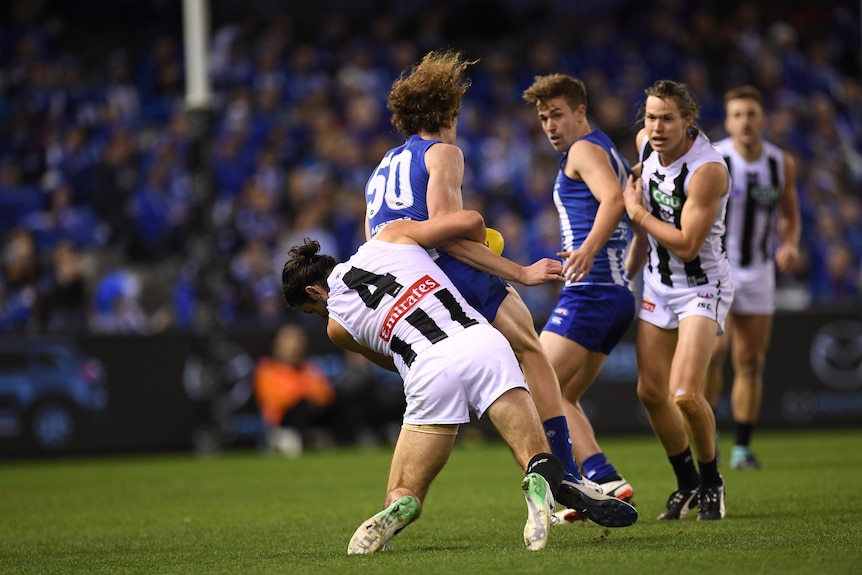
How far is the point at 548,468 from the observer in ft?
17.0

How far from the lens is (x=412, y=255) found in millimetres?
5523

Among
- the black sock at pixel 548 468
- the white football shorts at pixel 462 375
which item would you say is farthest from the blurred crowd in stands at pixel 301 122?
the black sock at pixel 548 468

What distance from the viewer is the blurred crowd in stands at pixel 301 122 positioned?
51.0 ft

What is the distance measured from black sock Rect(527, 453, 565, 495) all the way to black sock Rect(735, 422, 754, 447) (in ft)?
15.0

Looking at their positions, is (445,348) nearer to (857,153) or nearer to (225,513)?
(225,513)

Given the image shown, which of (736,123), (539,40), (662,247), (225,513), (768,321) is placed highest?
(539,40)

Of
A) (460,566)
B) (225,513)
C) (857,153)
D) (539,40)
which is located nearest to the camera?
(460,566)

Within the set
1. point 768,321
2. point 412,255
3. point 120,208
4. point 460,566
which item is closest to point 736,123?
point 768,321

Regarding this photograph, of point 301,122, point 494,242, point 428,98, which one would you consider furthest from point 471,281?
point 301,122

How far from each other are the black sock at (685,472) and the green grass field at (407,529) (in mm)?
276

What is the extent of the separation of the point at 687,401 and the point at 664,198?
44.2 inches

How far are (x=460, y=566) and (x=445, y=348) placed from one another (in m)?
0.99

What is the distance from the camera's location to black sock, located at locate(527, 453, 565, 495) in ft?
→ 16.9

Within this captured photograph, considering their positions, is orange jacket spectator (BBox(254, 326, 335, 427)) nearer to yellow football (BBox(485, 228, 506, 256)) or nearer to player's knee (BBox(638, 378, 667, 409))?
player's knee (BBox(638, 378, 667, 409))
